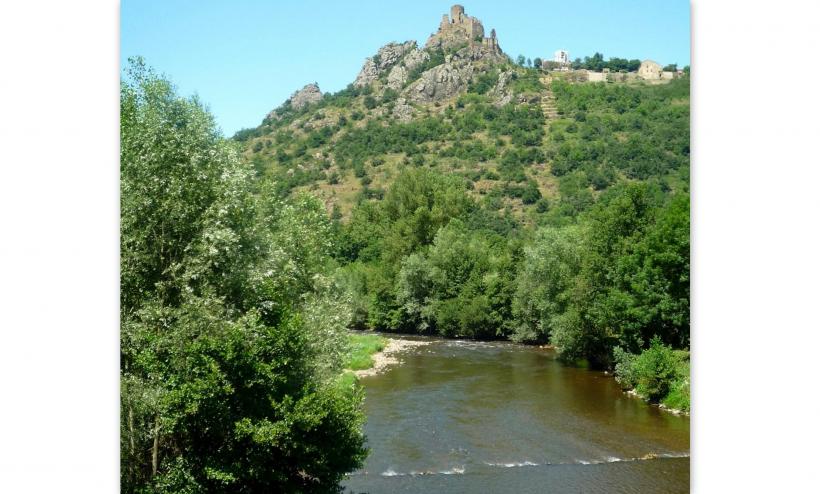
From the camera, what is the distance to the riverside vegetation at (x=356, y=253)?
250 inches

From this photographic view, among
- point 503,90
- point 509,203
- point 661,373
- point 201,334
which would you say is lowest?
point 661,373

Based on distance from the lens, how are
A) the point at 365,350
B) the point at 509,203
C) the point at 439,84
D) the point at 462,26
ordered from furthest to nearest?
the point at 509,203
the point at 439,84
the point at 365,350
the point at 462,26

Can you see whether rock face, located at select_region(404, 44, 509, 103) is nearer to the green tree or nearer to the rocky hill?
the rocky hill

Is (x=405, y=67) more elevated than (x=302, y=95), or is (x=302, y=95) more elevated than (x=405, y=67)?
(x=405, y=67)

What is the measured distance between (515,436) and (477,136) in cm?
2811

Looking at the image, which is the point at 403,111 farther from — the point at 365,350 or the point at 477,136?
the point at 365,350

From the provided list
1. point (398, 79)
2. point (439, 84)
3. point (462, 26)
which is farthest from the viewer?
point (439, 84)

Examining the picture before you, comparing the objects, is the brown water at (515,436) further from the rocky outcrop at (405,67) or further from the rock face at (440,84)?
the rock face at (440,84)

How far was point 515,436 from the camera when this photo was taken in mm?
11062

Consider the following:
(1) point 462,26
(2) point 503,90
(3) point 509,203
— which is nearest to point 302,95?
(1) point 462,26

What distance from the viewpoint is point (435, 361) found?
18.2 m

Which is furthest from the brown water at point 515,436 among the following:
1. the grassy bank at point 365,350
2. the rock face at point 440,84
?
the rock face at point 440,84
